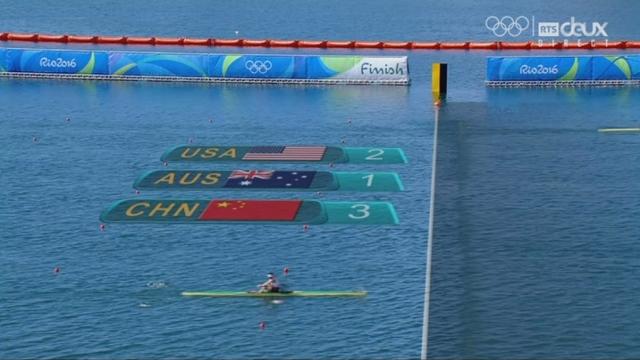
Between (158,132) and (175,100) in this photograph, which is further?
(175,100)

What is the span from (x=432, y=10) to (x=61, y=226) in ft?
413

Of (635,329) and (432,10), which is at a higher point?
(432,10)

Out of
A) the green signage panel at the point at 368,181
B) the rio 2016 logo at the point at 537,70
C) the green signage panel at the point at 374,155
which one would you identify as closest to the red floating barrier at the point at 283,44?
the rio 2016 logo at the point at 537,70

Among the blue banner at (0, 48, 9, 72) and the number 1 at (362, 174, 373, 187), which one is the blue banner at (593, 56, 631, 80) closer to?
the number 1 at (362, 174, 373, 187)

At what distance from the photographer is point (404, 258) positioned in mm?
70688

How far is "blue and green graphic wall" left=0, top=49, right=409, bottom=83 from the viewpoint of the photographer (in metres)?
120

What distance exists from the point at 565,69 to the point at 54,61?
45338mm

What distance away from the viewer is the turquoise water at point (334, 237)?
195 ft

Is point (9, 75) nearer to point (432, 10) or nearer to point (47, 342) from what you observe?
point (47, 342)

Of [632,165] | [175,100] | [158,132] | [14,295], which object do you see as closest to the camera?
[14,295]

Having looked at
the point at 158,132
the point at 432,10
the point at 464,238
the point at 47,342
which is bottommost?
the point at 47,342

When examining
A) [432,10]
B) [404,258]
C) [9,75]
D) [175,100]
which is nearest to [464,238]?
[404,258]

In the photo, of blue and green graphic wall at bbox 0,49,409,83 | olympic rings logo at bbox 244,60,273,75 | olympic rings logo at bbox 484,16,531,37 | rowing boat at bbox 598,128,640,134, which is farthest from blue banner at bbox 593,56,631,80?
olympic rings logo at bbox 484,16,531,37

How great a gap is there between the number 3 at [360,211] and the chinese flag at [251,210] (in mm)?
3351
